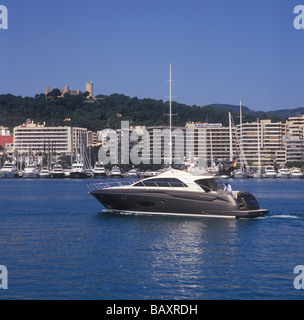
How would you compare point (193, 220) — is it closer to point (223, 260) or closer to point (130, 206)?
point (130, 206)

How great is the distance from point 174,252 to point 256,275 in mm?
5306

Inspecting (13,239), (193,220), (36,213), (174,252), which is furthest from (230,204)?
(36,213)

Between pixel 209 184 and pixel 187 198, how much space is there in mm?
1847

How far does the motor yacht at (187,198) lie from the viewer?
35438mm

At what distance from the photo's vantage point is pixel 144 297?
60.7 feet

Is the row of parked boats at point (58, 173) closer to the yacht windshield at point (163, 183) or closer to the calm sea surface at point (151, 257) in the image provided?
the yacht windshield at point (163, 183)

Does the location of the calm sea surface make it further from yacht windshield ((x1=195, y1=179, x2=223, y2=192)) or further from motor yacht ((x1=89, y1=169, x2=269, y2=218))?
yacht windshield ((x1=195, y1=179, x2=223, y2=192))

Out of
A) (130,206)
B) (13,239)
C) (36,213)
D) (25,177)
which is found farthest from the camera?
(25,177)

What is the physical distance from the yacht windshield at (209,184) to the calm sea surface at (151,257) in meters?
1.99

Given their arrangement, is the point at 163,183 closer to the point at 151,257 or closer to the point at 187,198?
the point at 187,198

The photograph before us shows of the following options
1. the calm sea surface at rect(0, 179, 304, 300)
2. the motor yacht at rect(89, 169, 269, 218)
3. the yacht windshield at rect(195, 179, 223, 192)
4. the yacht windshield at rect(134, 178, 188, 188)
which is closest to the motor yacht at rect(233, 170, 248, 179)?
the calm sea surface at rect(0, 179, 304, 300)

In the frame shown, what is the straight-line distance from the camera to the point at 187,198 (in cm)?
3591

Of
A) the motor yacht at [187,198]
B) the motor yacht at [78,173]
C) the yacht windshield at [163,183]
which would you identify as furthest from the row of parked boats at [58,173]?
the yacht windshield at [163,183]
